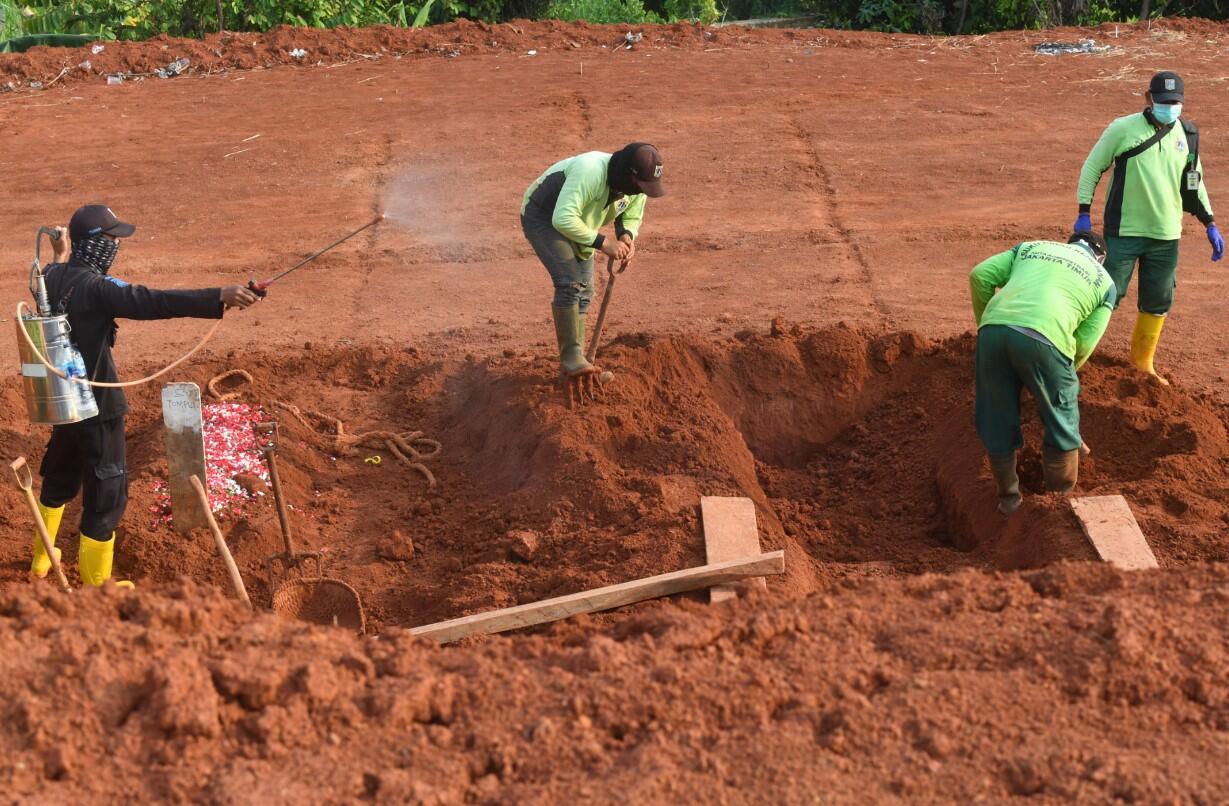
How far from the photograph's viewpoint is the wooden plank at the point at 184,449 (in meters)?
6.54

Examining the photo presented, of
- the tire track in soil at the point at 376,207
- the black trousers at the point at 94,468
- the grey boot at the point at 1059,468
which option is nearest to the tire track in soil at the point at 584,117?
the tire track in soil at the point at 376,207

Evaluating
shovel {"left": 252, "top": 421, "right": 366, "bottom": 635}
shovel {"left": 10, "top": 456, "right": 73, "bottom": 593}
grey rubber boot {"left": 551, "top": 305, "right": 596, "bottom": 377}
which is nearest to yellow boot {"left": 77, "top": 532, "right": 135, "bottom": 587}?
shovel {"left": 10, "top": 456, "right": 73, "bottom": 593}

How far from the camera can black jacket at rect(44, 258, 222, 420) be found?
5.82 m

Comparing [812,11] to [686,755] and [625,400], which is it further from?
[686,755]

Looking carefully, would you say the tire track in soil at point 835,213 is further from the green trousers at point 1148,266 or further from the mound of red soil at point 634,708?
the mound of red soil at point 634,708

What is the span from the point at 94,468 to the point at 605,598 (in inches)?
102

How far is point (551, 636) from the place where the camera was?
528cm

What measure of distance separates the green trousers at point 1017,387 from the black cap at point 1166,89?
2.22 meters

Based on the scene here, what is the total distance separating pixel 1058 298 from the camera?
627cm

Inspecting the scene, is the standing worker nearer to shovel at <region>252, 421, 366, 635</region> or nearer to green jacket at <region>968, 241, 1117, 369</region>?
green jacket at <region>968, 241, 1117, 369</region>

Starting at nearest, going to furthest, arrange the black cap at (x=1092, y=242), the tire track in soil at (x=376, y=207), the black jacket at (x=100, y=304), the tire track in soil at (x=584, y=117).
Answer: the black jacket at (x=100, y=304), the black cap at (x=1092, y=242), the tire track in soil at (x=376, y=207), the tire track in soil at (x=584, y=117)

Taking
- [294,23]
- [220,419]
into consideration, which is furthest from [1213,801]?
[294,23]

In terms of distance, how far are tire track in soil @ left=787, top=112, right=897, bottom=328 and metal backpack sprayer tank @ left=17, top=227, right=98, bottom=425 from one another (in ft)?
18.5

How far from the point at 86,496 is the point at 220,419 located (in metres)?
1.70
